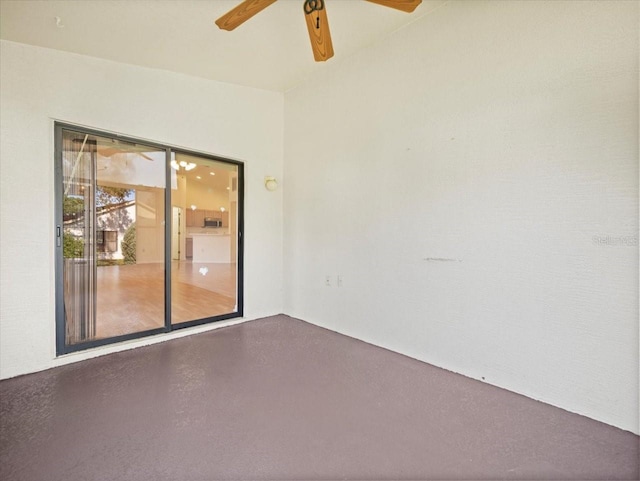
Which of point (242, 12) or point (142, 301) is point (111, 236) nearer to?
point (142, 301)

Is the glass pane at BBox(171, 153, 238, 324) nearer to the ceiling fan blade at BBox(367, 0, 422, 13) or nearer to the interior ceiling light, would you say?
the interior ceiling light

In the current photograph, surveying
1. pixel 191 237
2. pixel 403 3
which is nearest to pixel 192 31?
pixel 403 3

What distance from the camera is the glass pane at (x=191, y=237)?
3.37 metres

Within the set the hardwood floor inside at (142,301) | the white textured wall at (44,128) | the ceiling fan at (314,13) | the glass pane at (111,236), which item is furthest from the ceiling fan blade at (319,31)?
the hardwood floor inside at (142,301)

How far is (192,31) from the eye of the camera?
2.39 m

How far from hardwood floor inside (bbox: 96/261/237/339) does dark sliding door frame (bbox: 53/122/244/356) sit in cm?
8

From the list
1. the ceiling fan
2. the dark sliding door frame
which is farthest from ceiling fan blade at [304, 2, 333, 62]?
the dark sliding door frame

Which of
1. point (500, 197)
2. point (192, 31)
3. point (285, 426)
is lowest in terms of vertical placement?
point (285, 426)

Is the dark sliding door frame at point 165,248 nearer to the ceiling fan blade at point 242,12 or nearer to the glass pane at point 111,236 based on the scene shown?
the glass pane at point 111,236

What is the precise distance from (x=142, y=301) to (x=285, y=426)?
253cm

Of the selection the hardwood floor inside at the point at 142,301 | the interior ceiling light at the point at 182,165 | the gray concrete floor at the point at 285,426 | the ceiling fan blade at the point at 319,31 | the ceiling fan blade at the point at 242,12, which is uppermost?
the ceiling fan blade at the point at 242,12

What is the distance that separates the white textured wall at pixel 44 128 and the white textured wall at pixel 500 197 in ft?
5.59

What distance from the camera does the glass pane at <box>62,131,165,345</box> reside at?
255cm

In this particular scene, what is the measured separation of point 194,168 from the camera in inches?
141
